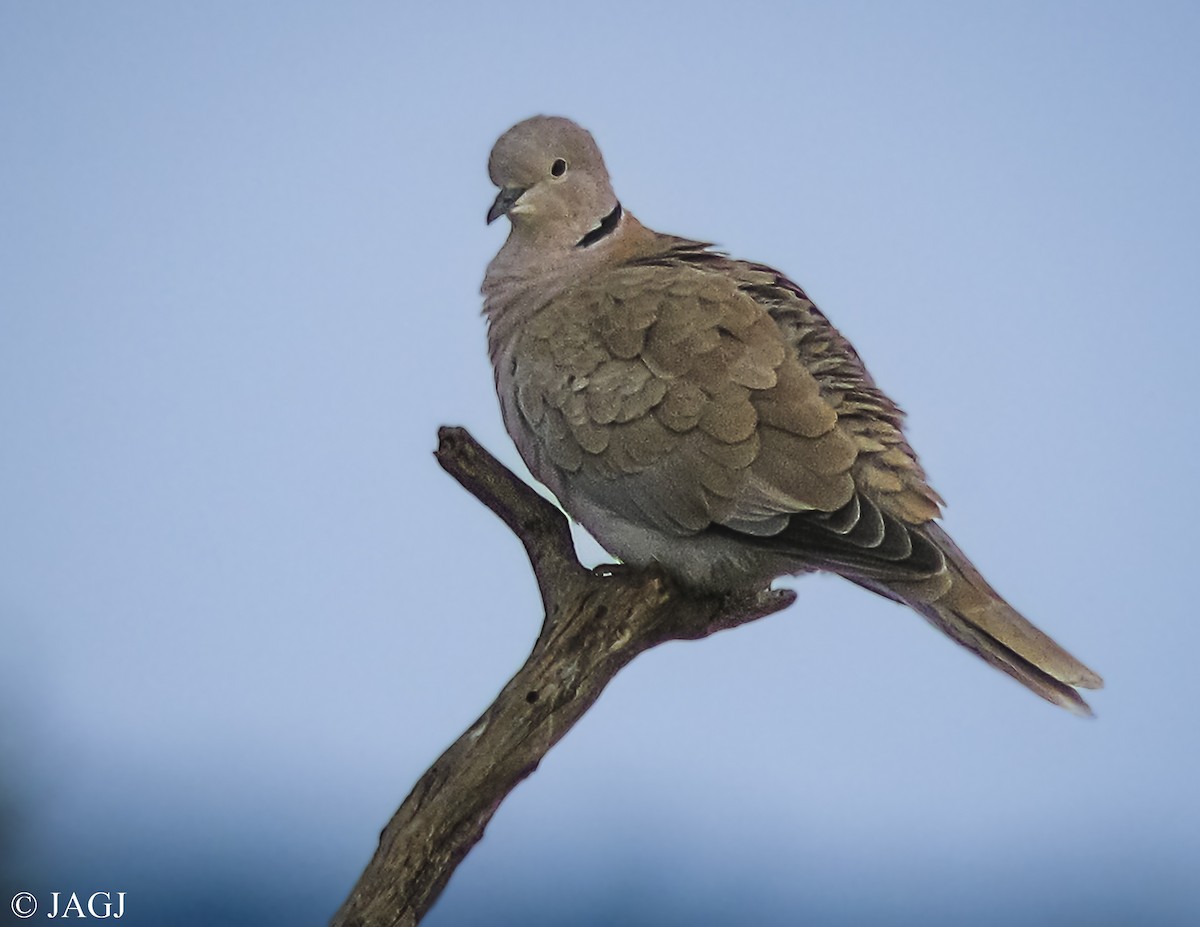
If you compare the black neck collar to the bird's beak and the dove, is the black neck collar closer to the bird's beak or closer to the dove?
the dove

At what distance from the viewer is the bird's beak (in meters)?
2.58

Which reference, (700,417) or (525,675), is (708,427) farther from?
(525,675)

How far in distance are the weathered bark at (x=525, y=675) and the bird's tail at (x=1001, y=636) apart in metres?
0.41

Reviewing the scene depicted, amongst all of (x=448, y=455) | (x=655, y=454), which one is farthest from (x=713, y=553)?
(x=448, y=455)

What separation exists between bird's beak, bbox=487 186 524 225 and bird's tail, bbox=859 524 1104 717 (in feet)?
2.94

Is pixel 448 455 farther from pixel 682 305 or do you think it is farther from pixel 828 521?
pixel 828 521

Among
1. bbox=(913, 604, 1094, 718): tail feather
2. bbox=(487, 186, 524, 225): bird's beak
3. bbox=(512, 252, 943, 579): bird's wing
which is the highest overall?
bbox=(487, 186, 524, 225): bird's beak

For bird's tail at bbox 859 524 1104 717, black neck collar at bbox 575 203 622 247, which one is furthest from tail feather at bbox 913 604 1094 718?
black neck collar at bbox 575 203 622 247

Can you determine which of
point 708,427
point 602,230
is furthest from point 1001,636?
point 602,230

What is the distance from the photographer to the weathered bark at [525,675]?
7.14 ft

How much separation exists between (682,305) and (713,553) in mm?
389

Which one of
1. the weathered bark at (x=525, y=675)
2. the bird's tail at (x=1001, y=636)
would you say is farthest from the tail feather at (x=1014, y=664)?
the weathered bark at (x=525, y=675)

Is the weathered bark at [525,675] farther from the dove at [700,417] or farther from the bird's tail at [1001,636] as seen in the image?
the bird's tail at [1001,636]

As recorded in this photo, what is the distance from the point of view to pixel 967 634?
219 cm
